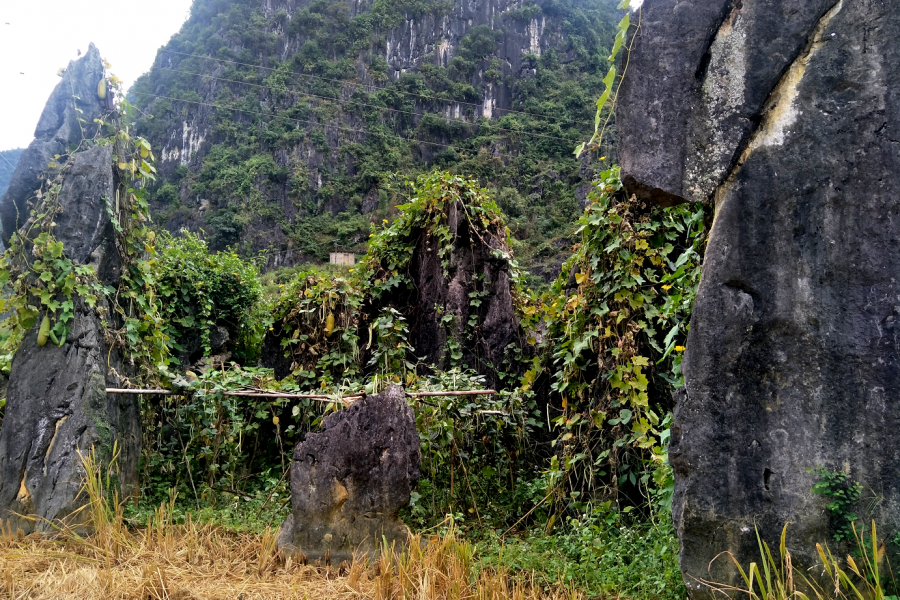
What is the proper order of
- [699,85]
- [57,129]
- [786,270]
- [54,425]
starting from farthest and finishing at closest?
[57,129]
[54,425]
[699,85]
[786,270]

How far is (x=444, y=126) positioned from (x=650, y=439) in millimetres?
46949

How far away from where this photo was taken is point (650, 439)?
11.9 feet

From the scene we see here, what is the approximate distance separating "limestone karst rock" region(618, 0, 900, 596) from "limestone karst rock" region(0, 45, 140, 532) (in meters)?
3.67

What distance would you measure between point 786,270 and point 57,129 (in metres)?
5.00

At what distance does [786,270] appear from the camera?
6.43ft

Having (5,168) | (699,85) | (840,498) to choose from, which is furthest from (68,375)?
(840,498)

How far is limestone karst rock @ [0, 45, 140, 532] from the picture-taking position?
146 inches

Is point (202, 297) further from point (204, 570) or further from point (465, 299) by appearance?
point (204, 570)

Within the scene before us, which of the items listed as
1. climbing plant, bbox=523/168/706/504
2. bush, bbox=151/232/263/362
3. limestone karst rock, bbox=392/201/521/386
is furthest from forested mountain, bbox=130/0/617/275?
climbing plant, bbox=523/168/706/504

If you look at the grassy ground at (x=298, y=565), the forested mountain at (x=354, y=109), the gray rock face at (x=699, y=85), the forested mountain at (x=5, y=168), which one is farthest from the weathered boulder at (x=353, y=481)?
the forested mountain at (x=354, y=109)

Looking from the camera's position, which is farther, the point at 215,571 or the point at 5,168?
the point at 5,168

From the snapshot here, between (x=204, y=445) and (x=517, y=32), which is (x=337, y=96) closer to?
(x=517, y=32)

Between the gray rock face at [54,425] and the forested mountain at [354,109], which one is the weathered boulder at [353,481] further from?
the forested mountain at [354,109]

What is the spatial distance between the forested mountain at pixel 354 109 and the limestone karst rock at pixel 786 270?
33.0 meters
